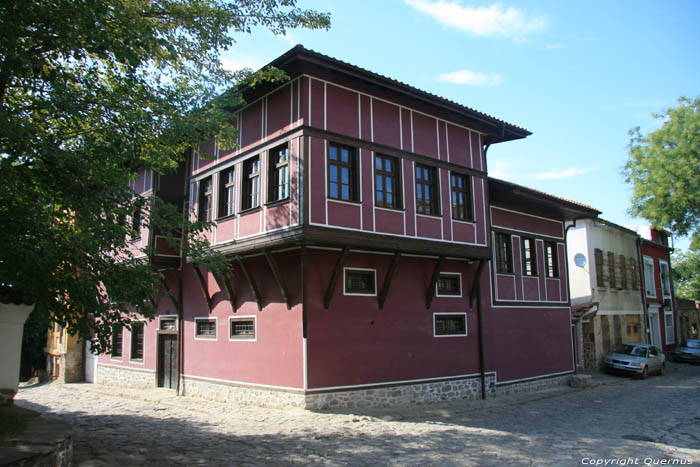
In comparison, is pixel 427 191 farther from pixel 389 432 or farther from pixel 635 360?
pixel 635 360

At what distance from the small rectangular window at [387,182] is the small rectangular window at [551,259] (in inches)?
317

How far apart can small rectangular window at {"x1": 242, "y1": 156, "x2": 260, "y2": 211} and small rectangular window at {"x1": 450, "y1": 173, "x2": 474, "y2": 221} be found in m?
5.38

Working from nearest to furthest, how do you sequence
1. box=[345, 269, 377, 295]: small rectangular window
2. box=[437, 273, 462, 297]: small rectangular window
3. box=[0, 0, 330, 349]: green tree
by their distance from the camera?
box=[0, 0, 330, 349]: green tree → box=[345, 269, 377, 295]: small rectangular window → box=[437, 273, 462, 297]: small rectangular window

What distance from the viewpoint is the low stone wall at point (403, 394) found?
36.3 feet

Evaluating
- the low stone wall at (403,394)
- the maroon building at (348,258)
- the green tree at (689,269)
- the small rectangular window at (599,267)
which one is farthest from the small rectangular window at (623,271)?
the green tree at (689,269)

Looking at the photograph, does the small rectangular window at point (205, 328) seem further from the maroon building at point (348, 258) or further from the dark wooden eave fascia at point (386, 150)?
the dark wooden eave fascia at point (386, 150)

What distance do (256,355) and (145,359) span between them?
20.9 ft

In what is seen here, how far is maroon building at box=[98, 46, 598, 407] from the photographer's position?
36.8ft

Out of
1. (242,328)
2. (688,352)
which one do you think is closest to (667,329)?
(688,352)

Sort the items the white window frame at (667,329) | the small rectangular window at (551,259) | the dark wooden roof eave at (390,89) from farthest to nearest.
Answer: the white window frame at (667,329) → the small rectangular window at (551,259) → the dark wooden roof eave at (390,89)

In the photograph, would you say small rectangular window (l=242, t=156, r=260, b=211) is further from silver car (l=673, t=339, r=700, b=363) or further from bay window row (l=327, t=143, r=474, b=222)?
silver car (l=673, t=339, r=700, b=363)

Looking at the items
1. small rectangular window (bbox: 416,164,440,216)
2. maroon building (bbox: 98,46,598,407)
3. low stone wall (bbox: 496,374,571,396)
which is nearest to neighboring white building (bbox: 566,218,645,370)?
low stone wall (bbox: 496,374,571,396)

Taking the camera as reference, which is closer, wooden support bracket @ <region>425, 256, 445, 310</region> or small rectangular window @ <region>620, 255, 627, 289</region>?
wooden support bracket @ <region>425, 256, 445, 310</region>

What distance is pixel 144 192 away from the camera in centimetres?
1672
